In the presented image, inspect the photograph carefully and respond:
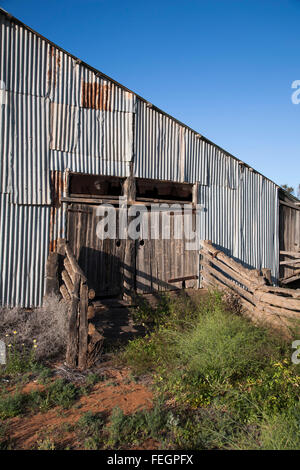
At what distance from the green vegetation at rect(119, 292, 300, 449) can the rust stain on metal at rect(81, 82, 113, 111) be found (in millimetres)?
5610

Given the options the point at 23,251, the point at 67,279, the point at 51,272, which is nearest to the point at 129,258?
the point at 67,279

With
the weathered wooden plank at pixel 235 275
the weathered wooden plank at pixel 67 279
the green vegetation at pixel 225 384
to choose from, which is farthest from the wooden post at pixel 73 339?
the weathered wooden plank at pixel 235 275

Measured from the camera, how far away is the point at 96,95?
28.0 ft

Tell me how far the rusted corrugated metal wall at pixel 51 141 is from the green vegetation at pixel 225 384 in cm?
316

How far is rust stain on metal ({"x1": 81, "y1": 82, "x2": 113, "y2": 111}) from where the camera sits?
838 centimetres

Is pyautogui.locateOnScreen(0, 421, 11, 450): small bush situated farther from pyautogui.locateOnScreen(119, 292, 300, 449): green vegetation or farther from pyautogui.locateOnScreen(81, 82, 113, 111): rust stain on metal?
pyautogui.locateOnScreen(81, 82, 113, 111): rust stain on metal

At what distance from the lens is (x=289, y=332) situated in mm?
6410

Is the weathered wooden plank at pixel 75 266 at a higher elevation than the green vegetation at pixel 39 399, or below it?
higher

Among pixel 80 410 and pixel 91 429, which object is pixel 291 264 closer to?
pixel 80 410

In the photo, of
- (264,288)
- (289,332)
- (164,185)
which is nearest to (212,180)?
(164,185)

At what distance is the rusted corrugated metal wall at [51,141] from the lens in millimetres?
7492

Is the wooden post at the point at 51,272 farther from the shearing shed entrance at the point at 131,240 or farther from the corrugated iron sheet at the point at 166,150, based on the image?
the corrugated iron sheet at the point at 166,150

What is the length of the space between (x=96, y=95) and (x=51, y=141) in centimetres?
170

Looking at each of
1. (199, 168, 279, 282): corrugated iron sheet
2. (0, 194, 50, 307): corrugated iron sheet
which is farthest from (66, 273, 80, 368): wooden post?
(199, 168, 279, 282): corrugated iron sheet
